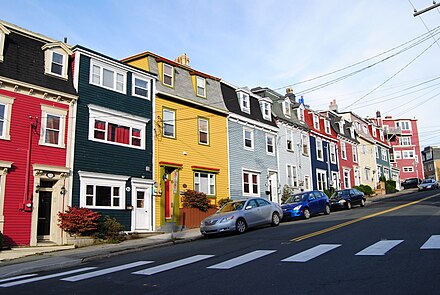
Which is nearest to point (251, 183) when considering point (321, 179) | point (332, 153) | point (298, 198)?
point (298, 198)

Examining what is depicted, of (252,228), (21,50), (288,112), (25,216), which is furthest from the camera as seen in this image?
(288,112)

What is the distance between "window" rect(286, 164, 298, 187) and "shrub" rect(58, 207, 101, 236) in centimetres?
1831

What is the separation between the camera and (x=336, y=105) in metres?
51.0

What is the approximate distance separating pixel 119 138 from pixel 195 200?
5376 mm

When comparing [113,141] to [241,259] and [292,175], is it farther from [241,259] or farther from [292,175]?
[292,175]

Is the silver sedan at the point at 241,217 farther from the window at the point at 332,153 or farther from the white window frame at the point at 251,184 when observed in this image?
the window at the point at 332,153

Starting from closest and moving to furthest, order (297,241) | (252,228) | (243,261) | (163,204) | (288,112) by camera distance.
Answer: (243,261), (297,241), (252,228), (163,204), (288,112)

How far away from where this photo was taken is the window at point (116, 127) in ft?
61.7

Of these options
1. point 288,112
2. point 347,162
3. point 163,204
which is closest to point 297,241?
point 163,204

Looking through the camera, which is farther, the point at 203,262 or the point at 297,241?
the point at 297,241

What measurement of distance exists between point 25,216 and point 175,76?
37.5 feet

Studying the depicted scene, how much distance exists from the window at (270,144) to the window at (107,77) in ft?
42.7

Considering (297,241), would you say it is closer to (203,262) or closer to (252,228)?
(203,262)

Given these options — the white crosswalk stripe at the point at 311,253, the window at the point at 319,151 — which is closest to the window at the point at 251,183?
the window at the point at 319,151
